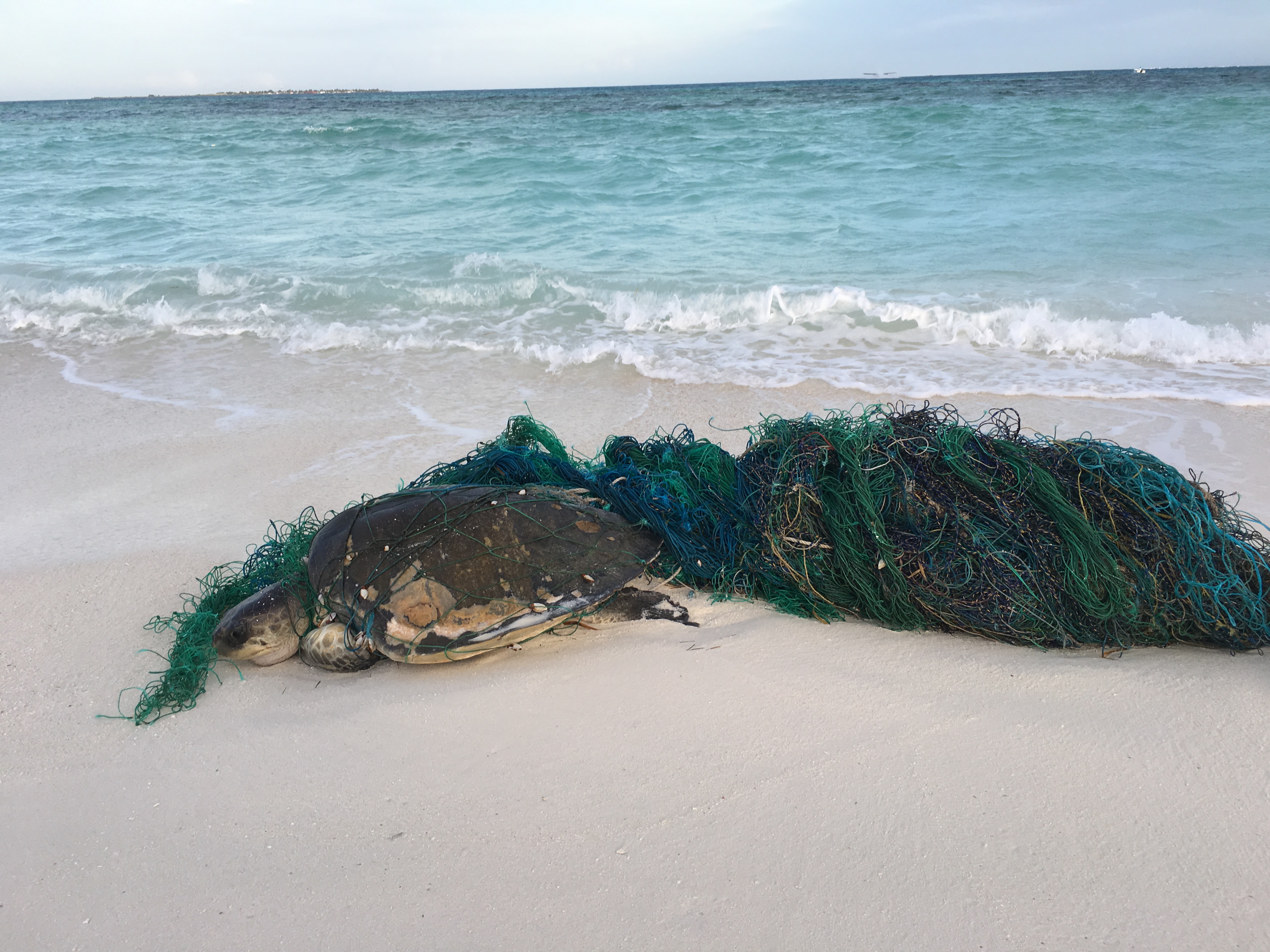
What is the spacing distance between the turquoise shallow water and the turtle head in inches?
136

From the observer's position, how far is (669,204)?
1155cm

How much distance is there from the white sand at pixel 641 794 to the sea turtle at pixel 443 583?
134 mm

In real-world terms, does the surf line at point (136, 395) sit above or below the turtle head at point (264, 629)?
above

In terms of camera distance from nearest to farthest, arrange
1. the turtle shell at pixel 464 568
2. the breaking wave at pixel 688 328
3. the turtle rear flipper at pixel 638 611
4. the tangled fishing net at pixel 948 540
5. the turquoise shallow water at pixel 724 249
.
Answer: the tangled fishing net at pixel 948 540 < the turtle shell at pixel 464 568 < the turtle rear flipper at pixel 638 611 < the breaking wave at pixel 688 328 < the turquoise shallow water at pixel 724 249

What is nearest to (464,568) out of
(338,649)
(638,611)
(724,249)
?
(338,649)

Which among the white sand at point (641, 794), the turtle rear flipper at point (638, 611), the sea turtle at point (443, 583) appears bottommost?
the white sand at point (641, 794)

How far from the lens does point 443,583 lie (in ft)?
8.45

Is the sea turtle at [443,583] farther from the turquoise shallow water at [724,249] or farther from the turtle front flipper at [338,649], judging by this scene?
the turquoise shallow water at [724,249]

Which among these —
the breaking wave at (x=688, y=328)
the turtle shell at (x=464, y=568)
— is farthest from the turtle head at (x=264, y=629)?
the breaking wave at (x=688, y=328)

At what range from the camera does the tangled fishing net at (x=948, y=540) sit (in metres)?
2.44

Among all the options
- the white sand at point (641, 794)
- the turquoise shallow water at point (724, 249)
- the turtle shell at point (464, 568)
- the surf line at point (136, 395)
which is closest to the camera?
the white sand at point (641, 794)

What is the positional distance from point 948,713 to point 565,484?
1.59 m

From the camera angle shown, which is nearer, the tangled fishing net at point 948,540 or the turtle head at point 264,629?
the tangled fishing net at point 948,540

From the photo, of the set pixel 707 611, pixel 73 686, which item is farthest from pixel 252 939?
pixel 707 611
